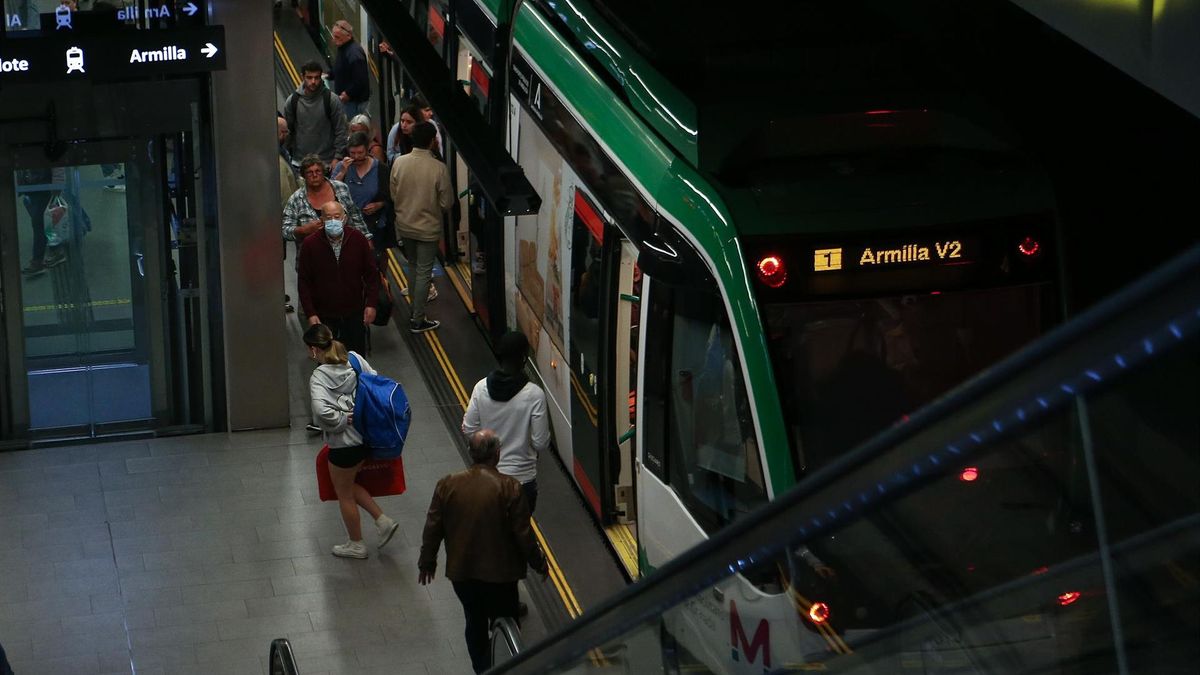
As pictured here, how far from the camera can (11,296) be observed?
12070 millimetres

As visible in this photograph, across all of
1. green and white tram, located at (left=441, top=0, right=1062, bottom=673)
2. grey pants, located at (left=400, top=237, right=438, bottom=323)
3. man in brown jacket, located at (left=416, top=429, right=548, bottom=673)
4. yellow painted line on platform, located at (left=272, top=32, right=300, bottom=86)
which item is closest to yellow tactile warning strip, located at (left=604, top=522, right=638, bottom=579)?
green and white tram, located at (left=441, top=0, right=1062, bottom=673)

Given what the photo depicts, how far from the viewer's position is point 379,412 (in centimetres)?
989

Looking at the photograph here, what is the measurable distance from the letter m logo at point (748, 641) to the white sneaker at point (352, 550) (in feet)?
24.0

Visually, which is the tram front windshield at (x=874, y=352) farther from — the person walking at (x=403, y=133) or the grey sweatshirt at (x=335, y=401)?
the person walking at (x=403, y=133)

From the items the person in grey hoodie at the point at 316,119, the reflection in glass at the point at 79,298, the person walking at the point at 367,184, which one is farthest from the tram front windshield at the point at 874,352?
the person in grey hoodie at the point at 316,119

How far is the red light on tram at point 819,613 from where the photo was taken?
2881 millimetres

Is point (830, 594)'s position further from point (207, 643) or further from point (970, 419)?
point (207, 643)

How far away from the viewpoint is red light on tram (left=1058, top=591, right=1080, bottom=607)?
86.0 inches

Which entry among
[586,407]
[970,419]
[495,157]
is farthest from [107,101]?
[970,419]

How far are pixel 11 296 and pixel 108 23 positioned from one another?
217 centimetres

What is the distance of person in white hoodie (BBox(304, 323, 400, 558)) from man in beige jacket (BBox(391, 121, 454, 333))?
419cm

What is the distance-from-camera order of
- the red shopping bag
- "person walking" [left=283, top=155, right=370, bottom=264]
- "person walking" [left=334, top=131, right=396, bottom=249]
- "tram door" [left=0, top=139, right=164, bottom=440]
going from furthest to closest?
"person walking" [left=334, top=131, right=396, bottom=249], "person walking" [left=283, top=155, right=370, bottom=264], "tram door" [left=0, top=139, right=164, bottom=440], the red shopping bag

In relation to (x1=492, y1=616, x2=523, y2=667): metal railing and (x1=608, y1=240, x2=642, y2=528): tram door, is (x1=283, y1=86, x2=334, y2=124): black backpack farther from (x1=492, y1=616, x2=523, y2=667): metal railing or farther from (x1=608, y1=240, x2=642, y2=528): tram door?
(x1=492, y1=616, x2=523, y2=667): metal railing

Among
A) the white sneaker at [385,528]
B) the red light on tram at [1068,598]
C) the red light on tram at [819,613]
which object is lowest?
the white sneaker at [385,528]
